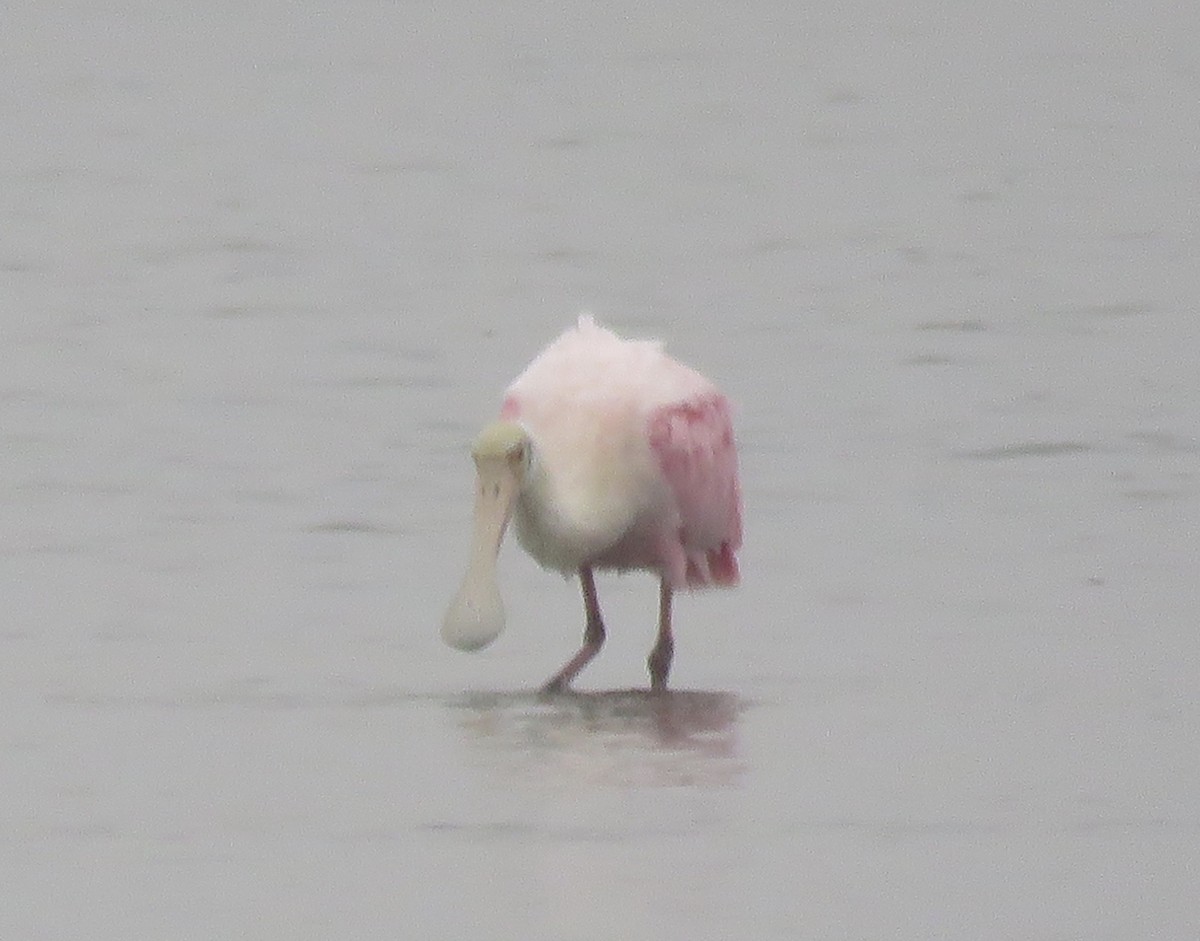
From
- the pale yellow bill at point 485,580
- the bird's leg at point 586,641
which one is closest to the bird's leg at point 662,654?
the bird's leg at point 586,641

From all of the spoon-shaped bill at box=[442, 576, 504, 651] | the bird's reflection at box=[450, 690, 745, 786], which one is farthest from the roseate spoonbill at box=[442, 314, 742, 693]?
the bird's reflection at box=[450, 690, 745, 786]

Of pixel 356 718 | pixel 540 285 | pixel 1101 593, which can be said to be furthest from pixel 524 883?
pixel 540 285

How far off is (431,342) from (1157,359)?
8.62 feet

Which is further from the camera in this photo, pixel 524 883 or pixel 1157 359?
pixel 1157 359

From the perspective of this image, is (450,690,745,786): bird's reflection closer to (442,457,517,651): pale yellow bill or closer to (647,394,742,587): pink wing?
(442,457,517,651): pale yellow bill

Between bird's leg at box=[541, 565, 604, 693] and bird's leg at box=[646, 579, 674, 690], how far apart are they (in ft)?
0.46

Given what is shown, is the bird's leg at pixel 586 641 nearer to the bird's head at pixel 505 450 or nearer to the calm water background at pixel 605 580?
the calm water background at pixel 605 580

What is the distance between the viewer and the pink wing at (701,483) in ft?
37.8

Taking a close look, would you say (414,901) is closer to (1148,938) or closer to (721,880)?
(721,880)

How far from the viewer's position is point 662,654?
448 inches

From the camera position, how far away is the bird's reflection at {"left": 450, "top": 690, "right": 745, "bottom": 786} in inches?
395

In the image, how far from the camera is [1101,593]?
12273 mm

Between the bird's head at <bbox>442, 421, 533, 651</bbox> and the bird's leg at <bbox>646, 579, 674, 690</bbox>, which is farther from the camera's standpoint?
the bird's leg at <bbox>646, 579, 674, 690</bbox>

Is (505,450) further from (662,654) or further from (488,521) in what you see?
(662,654)
